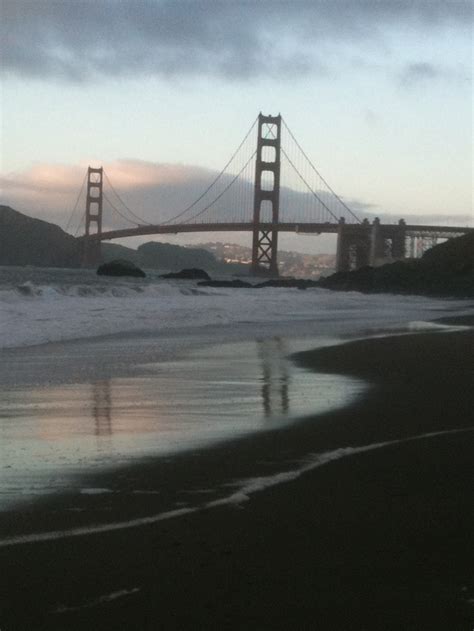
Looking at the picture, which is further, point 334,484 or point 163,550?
point 334,484

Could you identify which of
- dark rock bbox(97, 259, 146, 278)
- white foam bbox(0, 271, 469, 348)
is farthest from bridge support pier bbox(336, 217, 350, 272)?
white foam bbox(0, 271, 469, 348)

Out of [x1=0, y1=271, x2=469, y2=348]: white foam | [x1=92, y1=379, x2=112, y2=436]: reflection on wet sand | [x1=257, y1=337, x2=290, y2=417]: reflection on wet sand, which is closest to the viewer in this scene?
[x1=92, y1=379, x2=112, y2=436]: reflection on wet sand

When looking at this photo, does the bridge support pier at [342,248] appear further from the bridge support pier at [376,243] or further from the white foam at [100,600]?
the white foam at [100,600]

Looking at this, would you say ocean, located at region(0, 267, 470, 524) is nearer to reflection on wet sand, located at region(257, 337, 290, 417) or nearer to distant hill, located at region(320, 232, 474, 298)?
reflection on wet sand, located at region(257, 337, 290, 417)

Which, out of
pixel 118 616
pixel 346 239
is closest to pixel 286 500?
pixel 118 616

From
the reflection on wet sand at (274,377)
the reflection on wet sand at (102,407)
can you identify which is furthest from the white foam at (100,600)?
the reflection on wet sand at (274,377)

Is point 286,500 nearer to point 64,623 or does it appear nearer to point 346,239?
point 64,623
